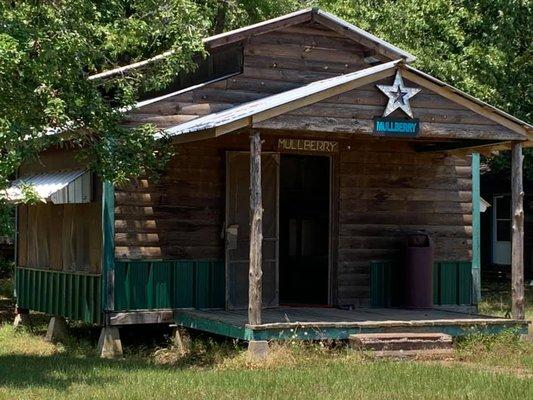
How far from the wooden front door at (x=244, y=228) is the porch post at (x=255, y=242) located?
2.74 metres

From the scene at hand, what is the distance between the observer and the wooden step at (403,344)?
1451 cm

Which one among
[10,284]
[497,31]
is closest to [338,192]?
[497,31]

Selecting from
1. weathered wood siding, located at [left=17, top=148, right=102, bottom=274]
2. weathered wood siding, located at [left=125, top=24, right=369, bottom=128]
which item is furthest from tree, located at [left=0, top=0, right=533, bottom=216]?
weathered wood siding, located at [left=17, top=148, right=102, bottom=274]

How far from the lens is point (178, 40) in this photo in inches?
628

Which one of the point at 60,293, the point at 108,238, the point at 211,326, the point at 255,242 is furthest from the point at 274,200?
the point at 60,293

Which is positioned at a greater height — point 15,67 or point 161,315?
→ point 15,67

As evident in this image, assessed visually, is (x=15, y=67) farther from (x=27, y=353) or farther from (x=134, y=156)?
(x=27, y=353)

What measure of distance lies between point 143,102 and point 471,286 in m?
6.74

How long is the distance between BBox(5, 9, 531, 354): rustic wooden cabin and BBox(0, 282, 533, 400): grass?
0.40 metres

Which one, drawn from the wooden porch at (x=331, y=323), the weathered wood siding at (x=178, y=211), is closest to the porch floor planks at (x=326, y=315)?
the wooden porch at (x=331, y=323)

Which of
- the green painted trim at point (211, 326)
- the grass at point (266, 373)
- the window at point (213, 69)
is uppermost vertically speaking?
the window at point (213, 69)

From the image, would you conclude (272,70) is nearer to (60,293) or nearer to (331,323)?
(331,323)

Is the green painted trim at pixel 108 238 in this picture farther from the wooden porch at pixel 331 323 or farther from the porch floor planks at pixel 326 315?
the porch floor planks at pixel 326 315

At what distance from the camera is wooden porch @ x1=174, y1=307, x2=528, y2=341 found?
1446 cm
